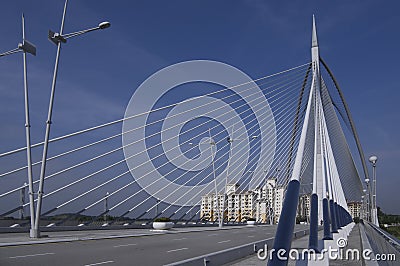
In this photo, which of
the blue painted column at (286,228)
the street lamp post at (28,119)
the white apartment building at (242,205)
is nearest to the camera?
the blue painted column at (286,228)

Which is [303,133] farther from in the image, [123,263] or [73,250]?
[73,250]

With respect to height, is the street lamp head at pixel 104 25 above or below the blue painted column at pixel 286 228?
above

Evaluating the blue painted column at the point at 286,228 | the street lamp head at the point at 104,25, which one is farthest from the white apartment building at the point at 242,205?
the blue painted column at the point at 286,228

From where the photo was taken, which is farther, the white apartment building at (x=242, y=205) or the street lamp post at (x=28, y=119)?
the white apartment building at (x=242, y=205)

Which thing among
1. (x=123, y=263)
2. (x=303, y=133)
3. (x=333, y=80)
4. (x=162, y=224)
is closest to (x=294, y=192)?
(x=303, y=133)

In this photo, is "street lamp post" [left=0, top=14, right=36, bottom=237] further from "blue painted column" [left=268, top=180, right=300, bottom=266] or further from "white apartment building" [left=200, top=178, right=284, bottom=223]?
"white apartment building" [left=200, top=178, right=284, bottom=223]

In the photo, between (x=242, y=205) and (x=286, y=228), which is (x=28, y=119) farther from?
(x=242, y=205)

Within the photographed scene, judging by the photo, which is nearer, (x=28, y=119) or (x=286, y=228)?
(x=286, y=228)

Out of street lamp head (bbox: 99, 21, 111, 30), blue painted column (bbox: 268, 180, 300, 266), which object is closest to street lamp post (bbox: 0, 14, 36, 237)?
street lamp head (bbox: 99, 21, 111, 30)

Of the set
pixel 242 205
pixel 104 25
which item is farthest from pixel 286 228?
pixel 242 205

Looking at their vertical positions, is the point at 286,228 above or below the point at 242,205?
below

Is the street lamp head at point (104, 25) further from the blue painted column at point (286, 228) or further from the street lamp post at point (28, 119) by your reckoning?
the blue painted column at point (286, 228)

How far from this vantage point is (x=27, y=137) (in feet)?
60.4

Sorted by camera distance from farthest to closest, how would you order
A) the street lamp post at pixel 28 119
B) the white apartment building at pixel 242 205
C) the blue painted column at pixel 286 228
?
the white apartment building at pixel 242 205 < the street lamp post at pixel 28 119 < the blue painted column at pixel 286 228
